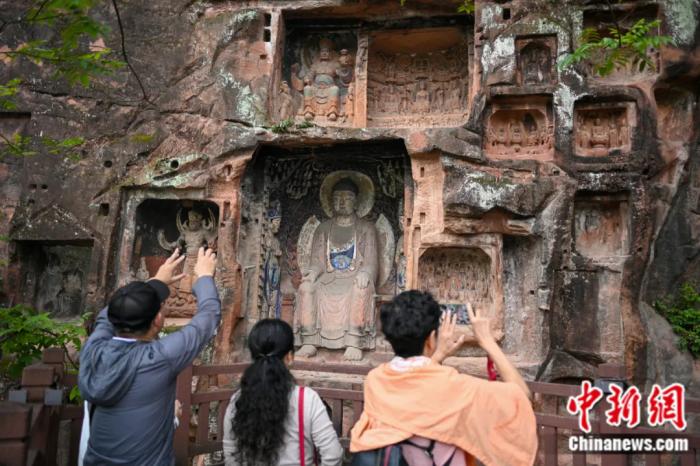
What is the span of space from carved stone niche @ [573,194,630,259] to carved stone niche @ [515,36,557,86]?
2.09 meters

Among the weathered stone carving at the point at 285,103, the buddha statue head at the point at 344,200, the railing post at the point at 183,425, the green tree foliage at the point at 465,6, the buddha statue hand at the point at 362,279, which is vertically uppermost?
the green tree foliage at the point at 465,6

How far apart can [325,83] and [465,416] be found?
336 inches

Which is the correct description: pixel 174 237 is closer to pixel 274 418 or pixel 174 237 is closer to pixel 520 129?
pixel 520 129

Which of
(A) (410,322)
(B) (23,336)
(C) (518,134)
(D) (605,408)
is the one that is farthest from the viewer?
(C) (518,134)

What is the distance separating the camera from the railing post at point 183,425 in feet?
14.5

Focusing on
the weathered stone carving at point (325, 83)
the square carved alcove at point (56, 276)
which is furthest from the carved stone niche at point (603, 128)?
the square carved alcove at point (56, 276)

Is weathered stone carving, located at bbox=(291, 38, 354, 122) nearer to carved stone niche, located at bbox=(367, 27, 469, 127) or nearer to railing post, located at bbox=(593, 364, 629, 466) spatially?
carved stone niche, located at bbox=(367, 27, 469, 127)

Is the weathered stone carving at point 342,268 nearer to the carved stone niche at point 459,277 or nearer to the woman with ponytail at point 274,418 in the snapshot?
the carved stone niche at point 459,277

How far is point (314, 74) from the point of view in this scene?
33.0 ft

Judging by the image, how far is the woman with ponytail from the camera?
2.67m

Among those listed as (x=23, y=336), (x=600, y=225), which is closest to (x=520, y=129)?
(x=600, y=225)

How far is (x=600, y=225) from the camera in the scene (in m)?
8.31

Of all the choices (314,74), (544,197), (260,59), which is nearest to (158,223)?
(260,59)

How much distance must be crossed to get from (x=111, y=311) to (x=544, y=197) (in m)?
6.67
